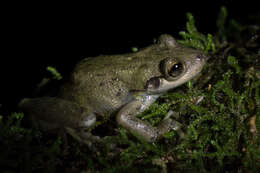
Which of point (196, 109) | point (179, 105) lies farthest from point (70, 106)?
point (196, 109)

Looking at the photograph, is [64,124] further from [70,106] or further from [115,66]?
[115,66]

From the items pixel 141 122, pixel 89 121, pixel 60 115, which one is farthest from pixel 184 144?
pixel 60 115

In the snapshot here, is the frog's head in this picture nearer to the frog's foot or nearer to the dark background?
the frog's foot

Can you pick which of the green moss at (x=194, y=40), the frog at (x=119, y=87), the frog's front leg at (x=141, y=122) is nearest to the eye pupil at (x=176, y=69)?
the frog at (x=119, y=87)

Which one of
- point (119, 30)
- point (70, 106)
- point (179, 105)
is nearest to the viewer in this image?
point (179, 105)

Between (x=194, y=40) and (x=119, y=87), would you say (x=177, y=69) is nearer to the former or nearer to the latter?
(x=119, y=87)

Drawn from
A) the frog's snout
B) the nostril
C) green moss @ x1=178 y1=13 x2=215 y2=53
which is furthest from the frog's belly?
green moss @ x1=178 y1=13 x2=215 y2=53
